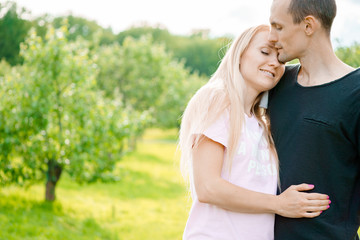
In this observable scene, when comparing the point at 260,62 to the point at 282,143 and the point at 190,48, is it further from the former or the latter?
the point at 190,48

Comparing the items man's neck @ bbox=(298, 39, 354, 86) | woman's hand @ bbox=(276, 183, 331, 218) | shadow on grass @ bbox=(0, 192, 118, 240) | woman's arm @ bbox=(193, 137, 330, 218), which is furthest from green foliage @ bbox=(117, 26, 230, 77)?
woman's hand @ bbox=(276, 183, 331, 218)

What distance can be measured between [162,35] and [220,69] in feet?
229

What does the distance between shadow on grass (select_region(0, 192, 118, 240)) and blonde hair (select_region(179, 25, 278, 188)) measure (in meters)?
5.27

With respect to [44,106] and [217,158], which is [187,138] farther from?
[44,106]

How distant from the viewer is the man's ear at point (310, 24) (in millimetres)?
2514

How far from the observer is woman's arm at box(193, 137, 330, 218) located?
245cm

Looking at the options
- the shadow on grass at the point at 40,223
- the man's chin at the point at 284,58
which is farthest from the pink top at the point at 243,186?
the shadow on grass at the point at 40,223

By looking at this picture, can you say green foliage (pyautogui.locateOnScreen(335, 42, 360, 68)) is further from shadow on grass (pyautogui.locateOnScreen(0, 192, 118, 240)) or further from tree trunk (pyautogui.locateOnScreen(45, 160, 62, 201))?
tree trunk (pyautogui.locateOnScreen(45, 160, 62, 201))

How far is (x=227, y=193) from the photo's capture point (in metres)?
2.46

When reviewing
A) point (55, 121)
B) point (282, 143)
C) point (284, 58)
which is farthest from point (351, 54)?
Answer: point (55, 121)

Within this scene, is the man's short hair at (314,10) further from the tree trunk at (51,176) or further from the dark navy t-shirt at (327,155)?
the tree trunk at (51,176)

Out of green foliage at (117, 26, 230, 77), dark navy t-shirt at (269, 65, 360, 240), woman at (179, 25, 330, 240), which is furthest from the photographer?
green foliage at (117, 26, 230, 77)

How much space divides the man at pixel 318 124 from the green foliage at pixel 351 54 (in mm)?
2217

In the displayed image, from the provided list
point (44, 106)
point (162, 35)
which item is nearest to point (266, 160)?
point (44, 106)
